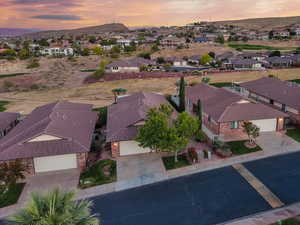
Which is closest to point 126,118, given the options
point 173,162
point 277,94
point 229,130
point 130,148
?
point 130,148

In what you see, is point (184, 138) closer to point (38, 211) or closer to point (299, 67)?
point (38, 211)

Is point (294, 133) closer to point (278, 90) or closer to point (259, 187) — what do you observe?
point (278, 90)

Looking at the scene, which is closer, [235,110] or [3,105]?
[235,110]

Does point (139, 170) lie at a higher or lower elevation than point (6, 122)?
lower

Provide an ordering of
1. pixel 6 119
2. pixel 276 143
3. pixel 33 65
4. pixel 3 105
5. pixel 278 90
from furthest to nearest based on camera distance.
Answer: pixel 33 65, pixel 3 105, pixel 278 90, pixel 6 119, pixel 276 143

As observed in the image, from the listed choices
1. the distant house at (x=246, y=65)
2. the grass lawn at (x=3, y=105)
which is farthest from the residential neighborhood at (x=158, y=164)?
the distant house at (x=246, y=65)

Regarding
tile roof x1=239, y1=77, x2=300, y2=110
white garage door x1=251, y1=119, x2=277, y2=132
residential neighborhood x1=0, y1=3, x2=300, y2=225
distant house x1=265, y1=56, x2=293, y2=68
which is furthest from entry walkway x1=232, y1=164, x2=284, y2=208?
distant house x1=265, y1=56, x2=293, y2=68

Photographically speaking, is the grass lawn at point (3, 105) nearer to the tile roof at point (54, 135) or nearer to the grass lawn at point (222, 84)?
the tile roof at point (54, 135)
